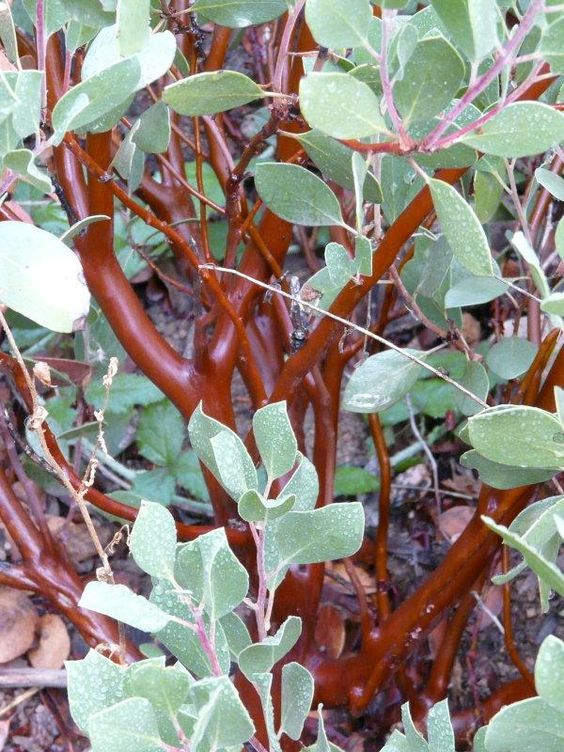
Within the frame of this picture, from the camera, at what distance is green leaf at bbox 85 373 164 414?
1.37 meters

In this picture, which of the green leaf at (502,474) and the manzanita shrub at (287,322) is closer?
the manzanita shrub at (287,322)

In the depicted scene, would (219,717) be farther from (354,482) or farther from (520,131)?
(354,482)

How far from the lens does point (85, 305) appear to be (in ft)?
1.62

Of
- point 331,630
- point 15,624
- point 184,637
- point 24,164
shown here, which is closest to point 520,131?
point 24,164

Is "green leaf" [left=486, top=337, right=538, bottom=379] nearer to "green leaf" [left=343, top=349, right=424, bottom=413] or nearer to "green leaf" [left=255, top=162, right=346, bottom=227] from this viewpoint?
"green leaf" [left=343, top=349, right=424, bottom=413]

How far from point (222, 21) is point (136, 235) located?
0.83 meters

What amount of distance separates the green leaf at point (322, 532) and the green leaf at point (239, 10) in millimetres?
427

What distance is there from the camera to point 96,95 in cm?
48

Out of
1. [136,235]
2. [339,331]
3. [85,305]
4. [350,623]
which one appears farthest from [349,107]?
[136,235]

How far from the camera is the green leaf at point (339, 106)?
1.46 ft

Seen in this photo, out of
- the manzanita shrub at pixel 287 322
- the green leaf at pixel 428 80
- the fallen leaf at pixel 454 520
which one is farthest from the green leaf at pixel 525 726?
the fallen leaf at pixel 454 520

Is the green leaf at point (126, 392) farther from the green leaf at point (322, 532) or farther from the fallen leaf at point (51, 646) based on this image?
the green leaf at point (322, 532)

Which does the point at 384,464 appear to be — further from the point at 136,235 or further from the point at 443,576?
the point at 136,235

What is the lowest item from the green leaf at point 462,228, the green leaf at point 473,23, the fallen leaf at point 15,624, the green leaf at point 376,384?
the fallen leaf at point 15,624
